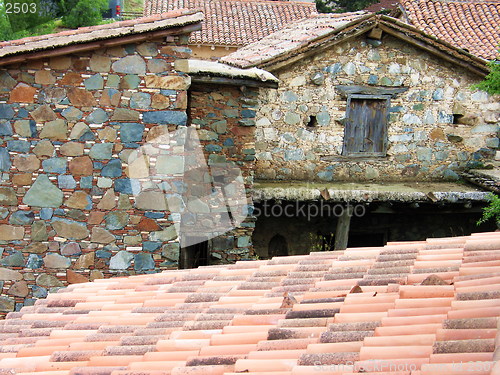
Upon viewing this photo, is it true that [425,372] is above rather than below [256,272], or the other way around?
above

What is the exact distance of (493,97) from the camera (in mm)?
10297

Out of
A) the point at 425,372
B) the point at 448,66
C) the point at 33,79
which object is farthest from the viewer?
the point at 448,66

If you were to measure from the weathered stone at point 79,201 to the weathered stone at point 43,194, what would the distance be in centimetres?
10

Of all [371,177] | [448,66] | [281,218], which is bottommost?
[281,218]

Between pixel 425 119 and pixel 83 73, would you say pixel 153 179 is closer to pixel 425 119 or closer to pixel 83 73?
pixel 83 73

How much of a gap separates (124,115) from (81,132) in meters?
0.48

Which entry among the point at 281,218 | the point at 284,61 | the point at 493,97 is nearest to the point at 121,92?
the point at 284,61

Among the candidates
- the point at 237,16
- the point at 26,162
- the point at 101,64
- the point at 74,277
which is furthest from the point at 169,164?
the point at 237,16

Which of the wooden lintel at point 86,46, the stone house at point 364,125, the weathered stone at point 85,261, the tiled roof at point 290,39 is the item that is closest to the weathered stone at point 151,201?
the weathered stone at point 85,261

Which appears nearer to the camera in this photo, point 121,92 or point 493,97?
point 121,92

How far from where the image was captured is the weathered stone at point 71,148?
6.27 meters

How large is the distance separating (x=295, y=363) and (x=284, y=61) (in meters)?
7.07

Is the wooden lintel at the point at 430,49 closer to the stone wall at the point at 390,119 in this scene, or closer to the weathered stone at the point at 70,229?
the stone wall at the point at 390,119

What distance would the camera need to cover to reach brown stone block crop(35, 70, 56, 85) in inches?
241
